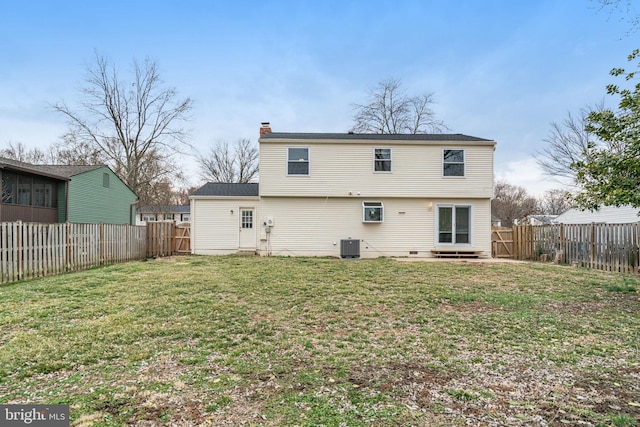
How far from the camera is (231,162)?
35.1 metres

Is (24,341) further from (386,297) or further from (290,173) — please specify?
(290,173)

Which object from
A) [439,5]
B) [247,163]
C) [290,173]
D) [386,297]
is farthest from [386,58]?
[247,163]

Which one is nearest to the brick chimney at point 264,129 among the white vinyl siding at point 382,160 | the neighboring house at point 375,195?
the neighboring house at point 375,195

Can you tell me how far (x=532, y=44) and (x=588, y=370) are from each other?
14165 mm

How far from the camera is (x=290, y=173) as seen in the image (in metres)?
13.1

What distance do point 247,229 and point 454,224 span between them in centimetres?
876

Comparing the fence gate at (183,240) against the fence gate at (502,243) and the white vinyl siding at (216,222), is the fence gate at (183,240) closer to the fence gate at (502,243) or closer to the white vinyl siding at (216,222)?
the white vinyl siding at (216,222)

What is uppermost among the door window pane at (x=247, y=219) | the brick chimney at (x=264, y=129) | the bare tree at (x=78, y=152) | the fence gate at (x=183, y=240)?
the bare tree at (x=78, y=152)

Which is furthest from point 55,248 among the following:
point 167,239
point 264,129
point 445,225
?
point 445,225

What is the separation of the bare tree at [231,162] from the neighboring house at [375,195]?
22302 millimetres

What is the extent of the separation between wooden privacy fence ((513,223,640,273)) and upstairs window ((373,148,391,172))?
661 centimetres

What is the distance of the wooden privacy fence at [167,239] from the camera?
47.9 ft

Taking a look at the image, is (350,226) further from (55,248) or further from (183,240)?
(55,248)

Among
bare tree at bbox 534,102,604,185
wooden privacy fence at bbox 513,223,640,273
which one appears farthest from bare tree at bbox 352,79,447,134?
wooden privacy fence at bbox 513,223,640,273
